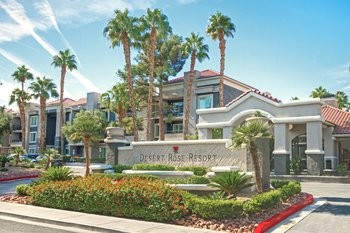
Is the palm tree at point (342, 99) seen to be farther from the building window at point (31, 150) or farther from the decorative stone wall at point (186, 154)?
the building window at point (31, 150)

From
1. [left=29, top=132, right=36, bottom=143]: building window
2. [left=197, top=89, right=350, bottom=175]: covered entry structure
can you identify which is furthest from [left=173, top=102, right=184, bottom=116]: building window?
[left=29, top=132, right=36, bottom=143]: building window

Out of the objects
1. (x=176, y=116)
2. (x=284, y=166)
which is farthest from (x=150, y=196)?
(x=176, y=116)

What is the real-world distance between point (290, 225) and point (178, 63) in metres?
41.1

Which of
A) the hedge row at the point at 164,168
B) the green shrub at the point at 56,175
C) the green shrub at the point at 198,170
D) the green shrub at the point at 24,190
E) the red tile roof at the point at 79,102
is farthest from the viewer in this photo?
the red tile roof at the point at 79,102

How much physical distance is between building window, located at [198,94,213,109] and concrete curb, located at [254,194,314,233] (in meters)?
30.6

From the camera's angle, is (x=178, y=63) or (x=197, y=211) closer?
(x=197, y=211)

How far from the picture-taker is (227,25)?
1619 inches

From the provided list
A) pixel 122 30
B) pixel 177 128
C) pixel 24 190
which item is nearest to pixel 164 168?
pixel 24 190

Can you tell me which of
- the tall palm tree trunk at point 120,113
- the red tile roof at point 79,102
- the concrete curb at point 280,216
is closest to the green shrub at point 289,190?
the concrete curb at point 280,216

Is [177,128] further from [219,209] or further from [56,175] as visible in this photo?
[219,209]

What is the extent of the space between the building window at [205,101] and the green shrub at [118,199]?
3144 cm

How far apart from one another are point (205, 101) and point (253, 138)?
31.5 meters

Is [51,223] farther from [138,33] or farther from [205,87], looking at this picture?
[205,87]

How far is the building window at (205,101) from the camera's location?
4562 centimetres
